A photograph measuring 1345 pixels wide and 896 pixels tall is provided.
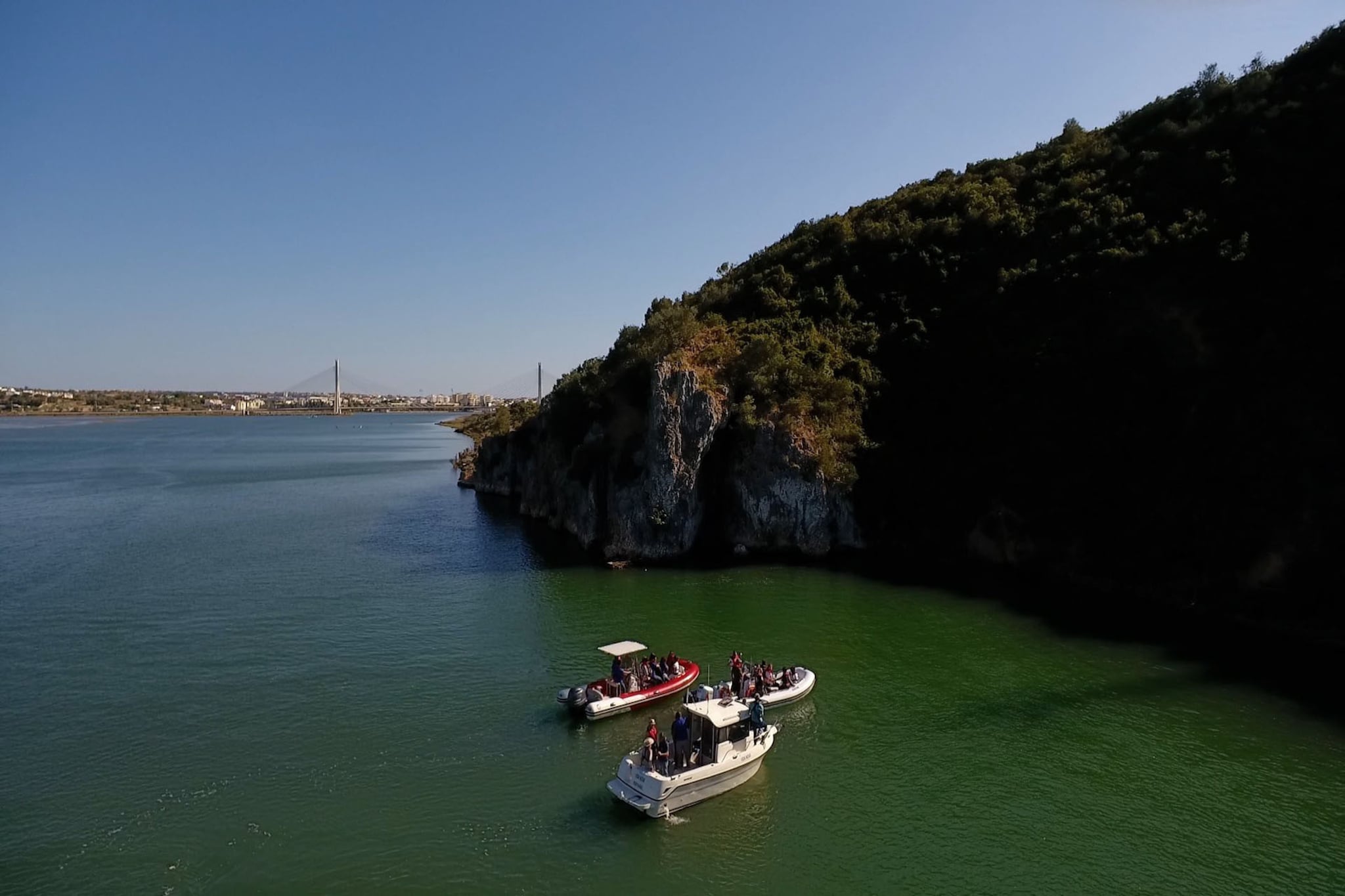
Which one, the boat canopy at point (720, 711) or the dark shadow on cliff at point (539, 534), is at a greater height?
the boat canopy at point (720, 711)

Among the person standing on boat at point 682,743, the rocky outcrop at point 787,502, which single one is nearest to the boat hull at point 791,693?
the person standing on boat at point 682,743

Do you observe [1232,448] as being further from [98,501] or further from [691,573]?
[98,501]

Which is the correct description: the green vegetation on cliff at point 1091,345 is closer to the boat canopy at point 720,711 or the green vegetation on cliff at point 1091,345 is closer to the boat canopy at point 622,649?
the boat canopy at point 622,649

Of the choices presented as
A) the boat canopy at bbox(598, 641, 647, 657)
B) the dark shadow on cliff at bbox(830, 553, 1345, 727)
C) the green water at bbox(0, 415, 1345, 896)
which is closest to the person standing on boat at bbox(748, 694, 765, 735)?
the green water at bbox(0, 415, 1345, 896)

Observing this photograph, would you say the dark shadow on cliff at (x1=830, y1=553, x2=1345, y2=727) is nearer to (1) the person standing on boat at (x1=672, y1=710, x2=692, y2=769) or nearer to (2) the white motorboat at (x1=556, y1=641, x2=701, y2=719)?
(2) the white motorboat at (x1=556, y1=641, x2=701, y2=719)

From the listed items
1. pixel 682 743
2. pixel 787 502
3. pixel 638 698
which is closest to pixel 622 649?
pixel 638 698

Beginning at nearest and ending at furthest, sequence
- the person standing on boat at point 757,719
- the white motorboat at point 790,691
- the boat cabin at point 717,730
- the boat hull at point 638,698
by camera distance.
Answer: the boat cabin at point 717,730 < the person standing on boat at point 757,719 < the boat hull at point 638,698 < the white motorboat at point 790,691

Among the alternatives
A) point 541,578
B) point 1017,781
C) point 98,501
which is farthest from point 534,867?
point 98,501
